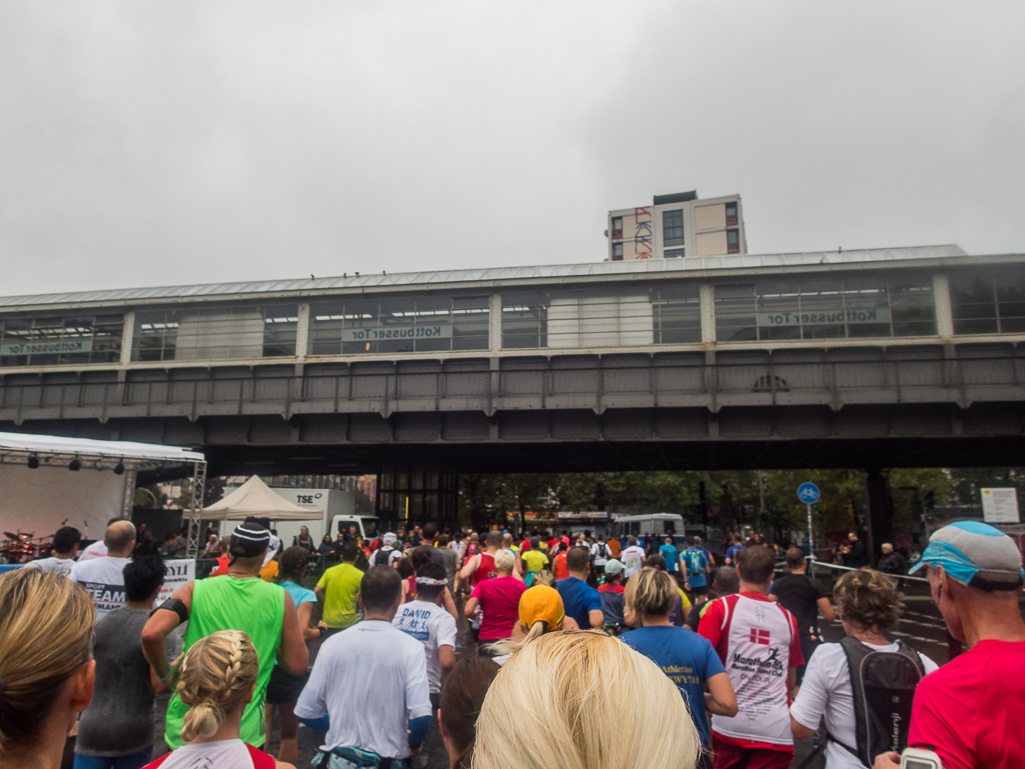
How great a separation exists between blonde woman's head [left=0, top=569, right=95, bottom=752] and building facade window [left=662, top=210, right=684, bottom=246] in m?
86.6

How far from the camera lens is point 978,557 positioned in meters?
2.12

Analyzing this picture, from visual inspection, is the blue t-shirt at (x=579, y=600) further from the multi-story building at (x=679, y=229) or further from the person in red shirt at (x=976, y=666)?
the multi-story building at (x=679, y=229)

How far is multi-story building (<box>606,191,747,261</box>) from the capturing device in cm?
8106

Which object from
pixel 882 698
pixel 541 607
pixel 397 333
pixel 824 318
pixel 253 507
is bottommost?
pixel 882 698

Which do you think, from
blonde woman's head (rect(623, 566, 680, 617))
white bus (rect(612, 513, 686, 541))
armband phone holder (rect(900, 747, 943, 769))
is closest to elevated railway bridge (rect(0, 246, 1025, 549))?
white bus (rect(612, 513, 686, 541))

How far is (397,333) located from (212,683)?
27.1 m

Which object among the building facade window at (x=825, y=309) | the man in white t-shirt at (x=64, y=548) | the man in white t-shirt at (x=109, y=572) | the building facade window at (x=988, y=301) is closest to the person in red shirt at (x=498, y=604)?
the man in white t-shirt at (x=109, y=572)

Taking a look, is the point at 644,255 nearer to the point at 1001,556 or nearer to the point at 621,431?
the point at 621,431

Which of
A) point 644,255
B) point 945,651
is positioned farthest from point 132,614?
point 644,255

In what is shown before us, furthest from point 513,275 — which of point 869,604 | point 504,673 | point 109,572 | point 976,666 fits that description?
point 504,673

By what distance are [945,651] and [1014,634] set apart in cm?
1273

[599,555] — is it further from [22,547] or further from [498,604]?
[22,547]

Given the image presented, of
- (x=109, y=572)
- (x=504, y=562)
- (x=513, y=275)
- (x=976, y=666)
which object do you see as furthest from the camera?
(x=513, y=275)

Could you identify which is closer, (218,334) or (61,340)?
(218,334)
